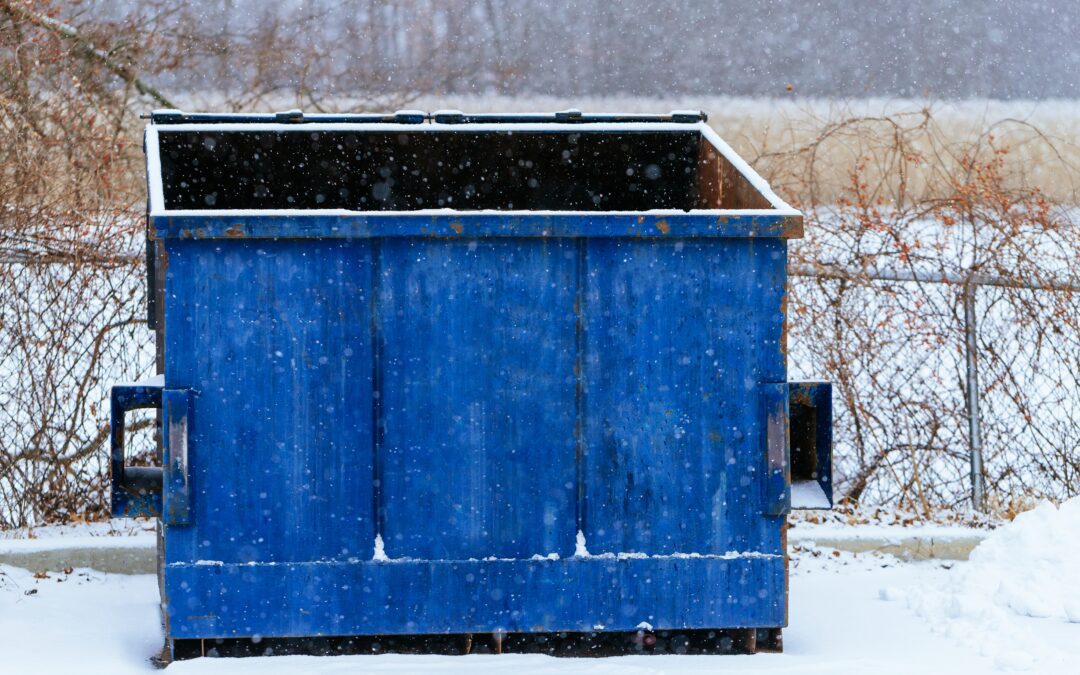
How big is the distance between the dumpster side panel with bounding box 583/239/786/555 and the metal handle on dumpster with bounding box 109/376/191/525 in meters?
1.23

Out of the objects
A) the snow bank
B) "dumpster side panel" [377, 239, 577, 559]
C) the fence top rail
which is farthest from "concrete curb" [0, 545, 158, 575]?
the fence top rail

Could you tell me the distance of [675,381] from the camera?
152 inches

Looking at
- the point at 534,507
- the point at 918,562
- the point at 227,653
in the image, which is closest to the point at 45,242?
the point at 227,653

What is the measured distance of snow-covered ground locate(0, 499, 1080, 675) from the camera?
12.9ft

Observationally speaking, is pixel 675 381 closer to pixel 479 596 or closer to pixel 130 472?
pixel 479 596

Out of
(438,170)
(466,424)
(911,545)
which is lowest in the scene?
(911,545)

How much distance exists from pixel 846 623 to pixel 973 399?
73.0 inches

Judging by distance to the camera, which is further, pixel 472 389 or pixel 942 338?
pixel 942 338

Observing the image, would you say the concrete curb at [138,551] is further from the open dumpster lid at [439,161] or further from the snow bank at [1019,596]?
the open dumpster lid at [439,161]

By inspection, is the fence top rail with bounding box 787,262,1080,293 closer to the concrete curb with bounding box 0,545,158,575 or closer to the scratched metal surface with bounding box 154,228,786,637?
the scratched metal surface with bounding box 154,228,786,637

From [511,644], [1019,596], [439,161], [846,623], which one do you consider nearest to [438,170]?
[439,161]

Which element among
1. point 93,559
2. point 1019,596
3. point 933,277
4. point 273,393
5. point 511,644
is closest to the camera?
point 273,393

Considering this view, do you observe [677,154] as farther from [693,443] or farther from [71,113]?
[71,113]

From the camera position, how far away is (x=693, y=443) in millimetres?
3879
